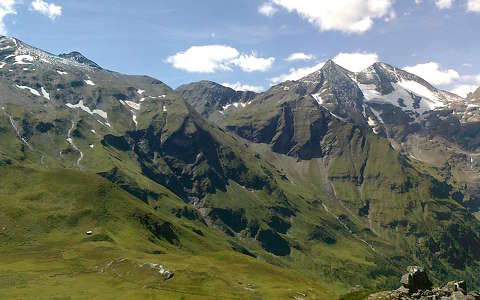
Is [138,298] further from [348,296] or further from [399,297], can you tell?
[399,297]

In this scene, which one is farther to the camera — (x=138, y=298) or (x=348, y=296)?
(x=138, y=298)

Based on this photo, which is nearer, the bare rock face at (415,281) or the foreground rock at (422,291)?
the foreground rock at (422,291)

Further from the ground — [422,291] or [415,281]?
[422,291]

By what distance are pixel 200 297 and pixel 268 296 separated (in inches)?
1212

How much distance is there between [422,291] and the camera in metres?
91.9

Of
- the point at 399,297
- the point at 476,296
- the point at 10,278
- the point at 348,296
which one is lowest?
the point at 10,278

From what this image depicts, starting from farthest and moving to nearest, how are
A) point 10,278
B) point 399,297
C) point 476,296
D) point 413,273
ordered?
point 10,278 < point 413,273 < point 399,297 < point 476,296

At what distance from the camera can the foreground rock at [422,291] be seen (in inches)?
3123

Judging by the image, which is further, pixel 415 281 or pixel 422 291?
pixel 415 281

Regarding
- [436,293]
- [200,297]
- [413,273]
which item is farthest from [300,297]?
[436,293]

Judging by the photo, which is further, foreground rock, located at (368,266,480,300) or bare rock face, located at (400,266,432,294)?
bare rock face, located at (400,266,432,294)

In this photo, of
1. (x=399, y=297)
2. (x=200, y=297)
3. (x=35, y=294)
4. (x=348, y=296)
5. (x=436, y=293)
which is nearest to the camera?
(x=436, y=293)

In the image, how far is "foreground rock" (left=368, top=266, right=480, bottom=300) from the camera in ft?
260

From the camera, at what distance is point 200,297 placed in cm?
18462
